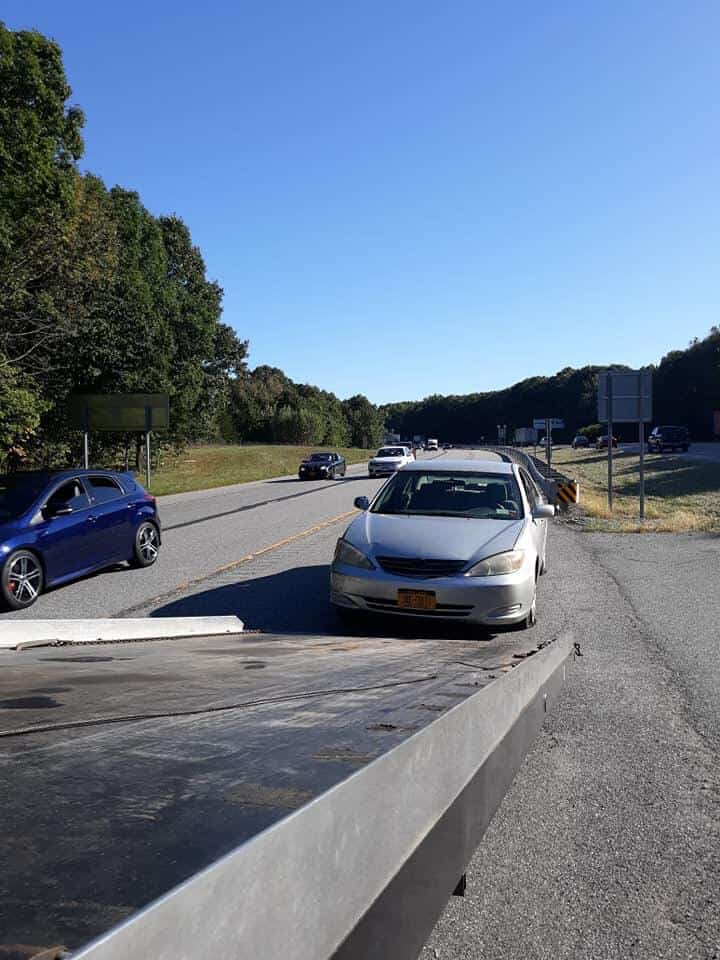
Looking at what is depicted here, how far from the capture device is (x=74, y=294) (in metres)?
33.1

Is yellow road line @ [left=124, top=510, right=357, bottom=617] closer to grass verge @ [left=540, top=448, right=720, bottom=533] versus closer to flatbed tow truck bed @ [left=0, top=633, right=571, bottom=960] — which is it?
flatbed tow truck bed @ [left=0, top=633, right=571, bottom=960]

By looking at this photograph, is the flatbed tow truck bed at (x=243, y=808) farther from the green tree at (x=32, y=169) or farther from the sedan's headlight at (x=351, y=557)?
the green tree at (x=32, y=169)

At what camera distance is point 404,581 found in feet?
22.4

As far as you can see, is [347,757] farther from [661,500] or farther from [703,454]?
[703,454]

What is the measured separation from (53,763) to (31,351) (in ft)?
104

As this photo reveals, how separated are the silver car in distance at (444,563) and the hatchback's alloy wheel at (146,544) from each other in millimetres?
4647

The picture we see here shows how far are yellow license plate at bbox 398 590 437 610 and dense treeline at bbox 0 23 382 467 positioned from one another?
1938cm

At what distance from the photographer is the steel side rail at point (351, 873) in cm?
122

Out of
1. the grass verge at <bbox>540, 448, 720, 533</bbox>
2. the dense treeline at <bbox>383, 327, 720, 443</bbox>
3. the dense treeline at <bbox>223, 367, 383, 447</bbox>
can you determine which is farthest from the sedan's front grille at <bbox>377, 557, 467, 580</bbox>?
the dense treeline at <bbox>223, 367, 383, 447</bbox>

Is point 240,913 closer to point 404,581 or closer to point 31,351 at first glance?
point 404,581

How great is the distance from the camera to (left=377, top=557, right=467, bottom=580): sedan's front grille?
687 cm

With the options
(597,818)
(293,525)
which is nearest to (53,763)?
(597,818)

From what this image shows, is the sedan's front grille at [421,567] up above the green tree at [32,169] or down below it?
below

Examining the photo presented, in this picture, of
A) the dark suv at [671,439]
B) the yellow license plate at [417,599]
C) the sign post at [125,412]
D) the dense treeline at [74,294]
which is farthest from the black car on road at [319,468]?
the yellow license plate at [417,599]
